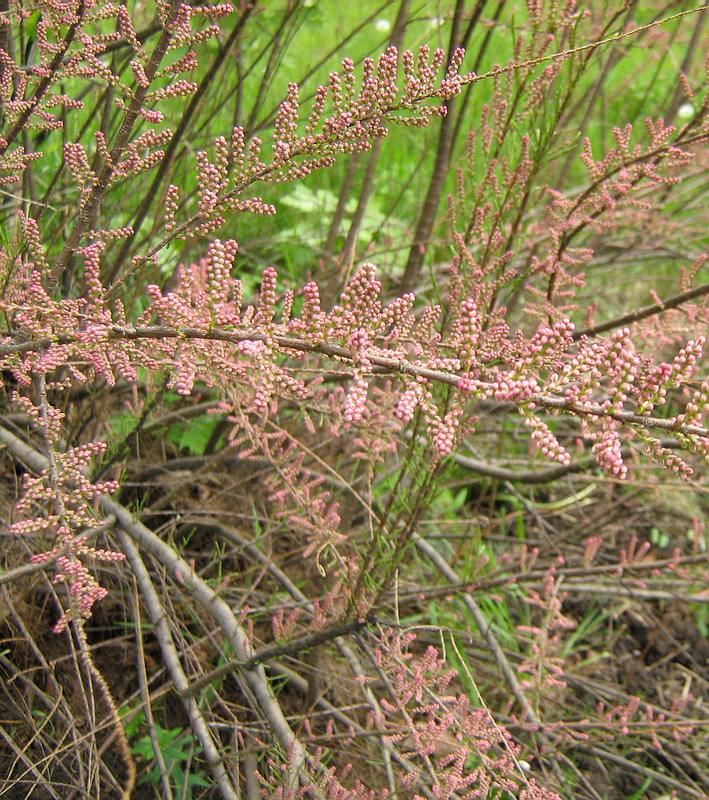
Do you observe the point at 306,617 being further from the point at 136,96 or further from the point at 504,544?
the point at 136,96

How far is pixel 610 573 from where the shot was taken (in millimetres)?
2398

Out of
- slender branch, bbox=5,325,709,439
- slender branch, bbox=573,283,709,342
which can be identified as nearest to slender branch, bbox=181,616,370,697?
slender branch, bbox=5,325,709,439

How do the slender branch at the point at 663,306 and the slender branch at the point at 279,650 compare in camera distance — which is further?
the slender branch at the point at 663,306

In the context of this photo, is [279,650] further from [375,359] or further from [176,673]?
[375,359]

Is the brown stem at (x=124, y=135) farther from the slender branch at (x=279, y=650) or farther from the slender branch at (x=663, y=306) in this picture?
the slender branch at (x=663, y=306)

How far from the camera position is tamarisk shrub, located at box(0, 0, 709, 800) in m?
1.10

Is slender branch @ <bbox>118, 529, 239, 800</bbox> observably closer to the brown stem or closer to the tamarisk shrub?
the tamarisk shrub

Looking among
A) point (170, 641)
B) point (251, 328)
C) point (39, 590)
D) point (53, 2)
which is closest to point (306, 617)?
point (170, 641)

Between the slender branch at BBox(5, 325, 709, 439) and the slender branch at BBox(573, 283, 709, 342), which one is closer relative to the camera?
the slender branch at BBox(5, 325, 709, 439)

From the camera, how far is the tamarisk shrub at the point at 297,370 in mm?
1104

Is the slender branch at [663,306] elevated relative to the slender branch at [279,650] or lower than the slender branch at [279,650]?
elevated

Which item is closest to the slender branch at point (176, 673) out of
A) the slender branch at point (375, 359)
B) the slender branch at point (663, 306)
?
the slender branch at point (375, 359)

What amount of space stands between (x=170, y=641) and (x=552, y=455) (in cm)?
127

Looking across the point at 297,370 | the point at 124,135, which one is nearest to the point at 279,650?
the point at 297,370
